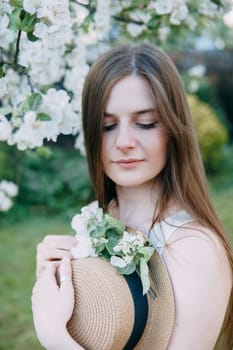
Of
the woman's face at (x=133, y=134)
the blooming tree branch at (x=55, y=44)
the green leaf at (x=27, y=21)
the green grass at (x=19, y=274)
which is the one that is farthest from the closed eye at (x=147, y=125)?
the green grass at (x=19, y=274)

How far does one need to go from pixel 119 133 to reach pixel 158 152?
0.13 m

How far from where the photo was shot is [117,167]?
1641 millimetres

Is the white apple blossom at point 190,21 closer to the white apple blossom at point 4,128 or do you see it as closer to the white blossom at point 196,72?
the white apple blossom at point 4,128

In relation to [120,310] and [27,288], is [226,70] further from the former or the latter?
[120,310]

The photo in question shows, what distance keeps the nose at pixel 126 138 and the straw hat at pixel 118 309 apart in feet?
0.97

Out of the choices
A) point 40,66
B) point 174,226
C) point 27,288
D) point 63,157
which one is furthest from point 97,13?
point 63,157

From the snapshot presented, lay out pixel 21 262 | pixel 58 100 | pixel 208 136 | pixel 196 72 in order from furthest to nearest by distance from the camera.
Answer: pixel 208 136
pixel 21 262
pixel 196 72
pixel 58 100

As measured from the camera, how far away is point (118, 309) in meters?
1.40

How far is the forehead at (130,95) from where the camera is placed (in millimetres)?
1560

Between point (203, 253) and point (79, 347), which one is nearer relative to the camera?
point (79, 347)

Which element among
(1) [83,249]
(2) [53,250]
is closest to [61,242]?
(2) [53,250]

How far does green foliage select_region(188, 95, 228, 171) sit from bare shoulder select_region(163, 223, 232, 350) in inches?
266

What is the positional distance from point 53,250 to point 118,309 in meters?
0.32

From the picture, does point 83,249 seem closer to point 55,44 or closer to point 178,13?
point 55,44
